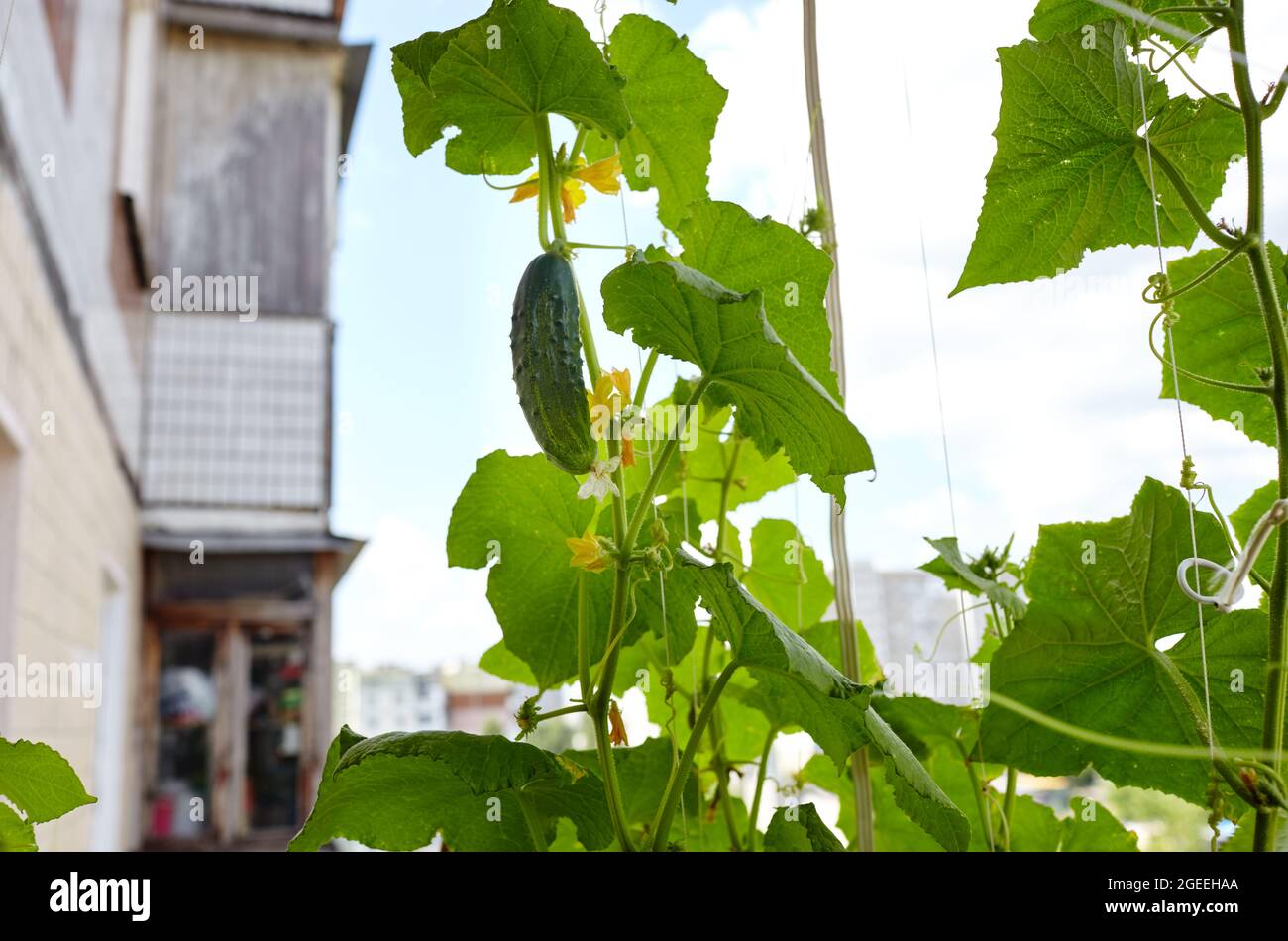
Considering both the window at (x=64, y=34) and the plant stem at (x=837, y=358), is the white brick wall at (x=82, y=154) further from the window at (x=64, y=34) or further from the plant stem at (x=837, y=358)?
the plant stem at (x=837, y=358)

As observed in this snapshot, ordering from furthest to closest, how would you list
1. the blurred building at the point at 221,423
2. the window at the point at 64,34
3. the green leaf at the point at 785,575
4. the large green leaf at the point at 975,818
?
the blurred building at the point at 221,423
the window at the point at 64,34
the green leaf at the point at 785,575
the large green leaf at the point at 975,818

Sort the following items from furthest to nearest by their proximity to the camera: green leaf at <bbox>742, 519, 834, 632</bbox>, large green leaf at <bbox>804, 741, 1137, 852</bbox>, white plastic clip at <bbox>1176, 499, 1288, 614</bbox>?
green leaf at <bbox>742, 519, 834, 632</bbox>, large green leaf at <bbox>804, 741, 1137, 852</bbox>, white plastic clip at <bbox>1176, 499, 1288, 614</bbox>

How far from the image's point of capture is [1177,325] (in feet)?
1.53

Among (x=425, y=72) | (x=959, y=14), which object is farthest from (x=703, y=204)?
(x=959, y=14)

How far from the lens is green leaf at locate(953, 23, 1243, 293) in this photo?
0.41m

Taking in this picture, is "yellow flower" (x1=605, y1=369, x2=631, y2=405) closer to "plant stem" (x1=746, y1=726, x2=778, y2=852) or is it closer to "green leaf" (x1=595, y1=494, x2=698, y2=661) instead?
"green leaf" (x1=595, y1=494, x2=698, y2=661)

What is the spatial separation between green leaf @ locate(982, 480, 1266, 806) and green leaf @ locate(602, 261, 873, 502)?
108 mm

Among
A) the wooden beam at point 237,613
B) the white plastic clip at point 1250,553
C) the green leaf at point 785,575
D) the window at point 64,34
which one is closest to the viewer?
the white plastic clip at point 1250,553

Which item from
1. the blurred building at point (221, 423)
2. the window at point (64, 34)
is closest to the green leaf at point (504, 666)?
the window at point (64, 34)

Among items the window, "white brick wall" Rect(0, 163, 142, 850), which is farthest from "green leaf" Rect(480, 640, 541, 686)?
the window

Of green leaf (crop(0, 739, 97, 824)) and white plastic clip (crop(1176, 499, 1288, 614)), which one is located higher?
white plastic clip (crop(1176, 499, 1288, 614))

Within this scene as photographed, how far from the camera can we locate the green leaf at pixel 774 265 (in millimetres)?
413

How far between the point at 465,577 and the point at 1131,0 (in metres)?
0.39
